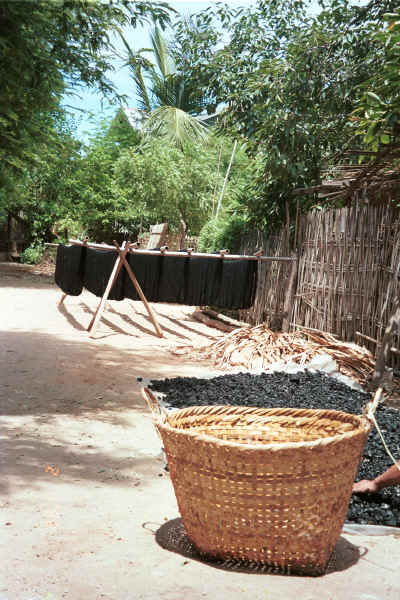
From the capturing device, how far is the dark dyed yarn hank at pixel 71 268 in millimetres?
9148

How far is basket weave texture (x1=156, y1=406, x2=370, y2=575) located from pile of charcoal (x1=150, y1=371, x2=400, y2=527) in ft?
3.41

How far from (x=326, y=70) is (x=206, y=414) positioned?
264 inches

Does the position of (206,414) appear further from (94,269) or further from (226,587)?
(94,269)

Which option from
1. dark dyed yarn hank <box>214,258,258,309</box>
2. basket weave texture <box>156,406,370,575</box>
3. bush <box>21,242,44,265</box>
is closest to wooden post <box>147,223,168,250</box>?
dark dyed yarn hank <box>214,258,258,309</box>

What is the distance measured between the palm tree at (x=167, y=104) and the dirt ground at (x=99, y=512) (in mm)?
16293

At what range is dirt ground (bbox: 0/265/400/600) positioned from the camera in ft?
6.79

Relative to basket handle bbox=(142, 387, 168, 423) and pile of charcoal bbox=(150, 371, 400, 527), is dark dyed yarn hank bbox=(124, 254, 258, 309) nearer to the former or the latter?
pile of charcoal bbox=(150, 371, 400, 527)

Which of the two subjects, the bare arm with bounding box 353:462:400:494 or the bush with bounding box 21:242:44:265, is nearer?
the bare arm with bounding box 353:462:400:494

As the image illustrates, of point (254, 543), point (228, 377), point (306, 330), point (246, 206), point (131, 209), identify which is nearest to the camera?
point (254, 543)

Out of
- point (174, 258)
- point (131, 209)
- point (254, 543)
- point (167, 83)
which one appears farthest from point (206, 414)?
point (167, 83)

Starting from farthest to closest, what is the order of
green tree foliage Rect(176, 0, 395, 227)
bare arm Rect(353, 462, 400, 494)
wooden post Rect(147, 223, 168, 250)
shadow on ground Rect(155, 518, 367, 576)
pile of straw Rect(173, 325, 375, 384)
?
wooden post Rect(147, 223, 168, 250), green tree foliage Rect(176, 0, 395, 227), pile of straw Rect(173, 325, 375, 384), bare arm Rect(353, 462, 400, 494), shadow on ground Rect(155, 518, 367, 576)

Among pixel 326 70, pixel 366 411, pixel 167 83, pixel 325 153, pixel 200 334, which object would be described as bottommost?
pixel 200 334

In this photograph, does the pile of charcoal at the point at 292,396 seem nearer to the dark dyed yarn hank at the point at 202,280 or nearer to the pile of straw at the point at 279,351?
the pile of straw at the point at 279,351

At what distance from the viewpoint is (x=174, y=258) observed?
8.83m
